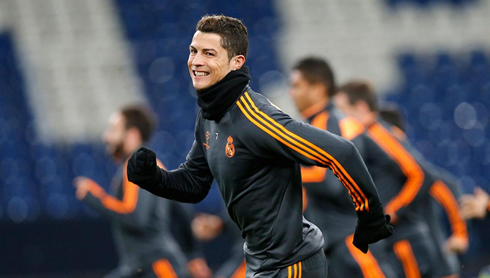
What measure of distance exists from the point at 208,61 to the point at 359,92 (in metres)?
3.26

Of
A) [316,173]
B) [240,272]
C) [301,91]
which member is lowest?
[240,272]

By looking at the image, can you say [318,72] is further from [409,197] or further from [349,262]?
[349,262]

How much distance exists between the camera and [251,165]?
3.11 meters

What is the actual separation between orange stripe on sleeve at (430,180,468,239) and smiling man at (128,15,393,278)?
312 cm

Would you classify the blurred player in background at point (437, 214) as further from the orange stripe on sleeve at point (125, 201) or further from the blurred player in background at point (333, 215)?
the orange stripe on sleeve at point (125, 201)

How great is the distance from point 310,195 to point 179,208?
1.94m

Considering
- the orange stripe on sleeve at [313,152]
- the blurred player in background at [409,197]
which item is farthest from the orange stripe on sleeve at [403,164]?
the orange stripe on sleeve at [313,152]

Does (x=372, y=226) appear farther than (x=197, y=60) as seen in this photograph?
No

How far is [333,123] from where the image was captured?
4766 millimetres

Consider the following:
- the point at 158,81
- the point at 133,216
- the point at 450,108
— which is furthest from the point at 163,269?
the point at 450,108

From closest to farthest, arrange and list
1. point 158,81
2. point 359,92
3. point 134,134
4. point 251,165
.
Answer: point 251,165 → point 134,134 → point 359,92 → point 158,81

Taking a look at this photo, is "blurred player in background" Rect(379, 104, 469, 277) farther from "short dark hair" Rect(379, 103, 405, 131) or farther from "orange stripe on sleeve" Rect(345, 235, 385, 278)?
"orange stripe on sleeve" Rect(345, 235, 385, 278)

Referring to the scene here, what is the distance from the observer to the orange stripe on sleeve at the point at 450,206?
20.0ft

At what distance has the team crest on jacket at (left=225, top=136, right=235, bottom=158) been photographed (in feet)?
10.3
